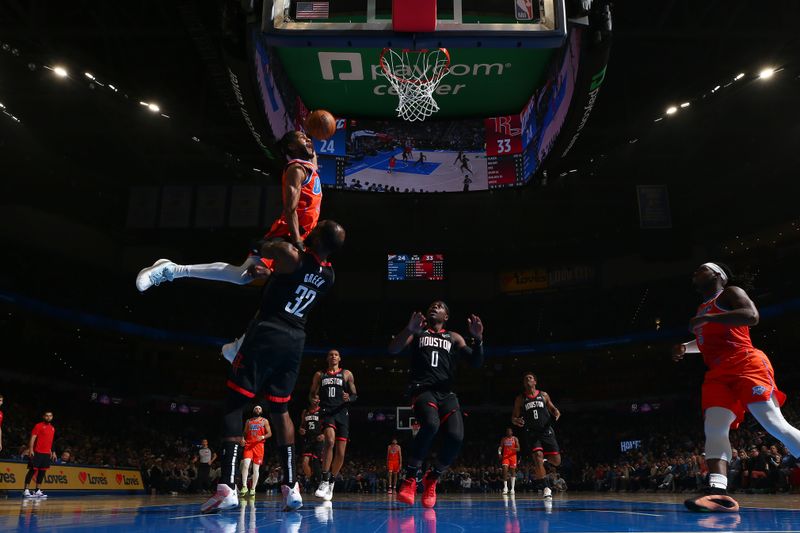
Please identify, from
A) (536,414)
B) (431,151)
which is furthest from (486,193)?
(536,414)

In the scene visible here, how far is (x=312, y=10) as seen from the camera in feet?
22.4

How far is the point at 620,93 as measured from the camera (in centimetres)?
1725

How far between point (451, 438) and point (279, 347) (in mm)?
2430

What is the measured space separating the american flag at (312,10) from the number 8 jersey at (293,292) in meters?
3.10

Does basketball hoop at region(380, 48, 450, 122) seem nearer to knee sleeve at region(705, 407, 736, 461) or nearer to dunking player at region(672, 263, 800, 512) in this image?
dunking player at region(672, 263, 800, 512)

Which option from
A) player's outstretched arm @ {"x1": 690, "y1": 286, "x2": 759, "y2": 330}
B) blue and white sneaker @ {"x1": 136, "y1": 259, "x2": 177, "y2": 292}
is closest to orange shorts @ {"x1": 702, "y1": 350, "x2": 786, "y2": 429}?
player's outstretched arm @ {"x1": 690, "y1": 286, "x2": 759, "y2": 330}

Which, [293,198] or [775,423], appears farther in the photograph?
[293,198]

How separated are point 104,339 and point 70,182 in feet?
25.1

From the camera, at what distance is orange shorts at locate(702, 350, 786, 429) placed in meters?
4.91

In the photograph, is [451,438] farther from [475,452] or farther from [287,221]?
[475,452]

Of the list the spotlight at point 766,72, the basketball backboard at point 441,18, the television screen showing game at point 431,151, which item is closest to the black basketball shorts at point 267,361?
the basketball backboard at point 441,18

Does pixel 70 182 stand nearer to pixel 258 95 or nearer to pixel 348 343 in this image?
pixel 348 343

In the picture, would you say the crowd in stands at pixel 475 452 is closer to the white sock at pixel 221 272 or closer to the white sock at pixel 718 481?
the white sock at pixel 718 481

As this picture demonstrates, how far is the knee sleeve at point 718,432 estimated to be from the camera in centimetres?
493
